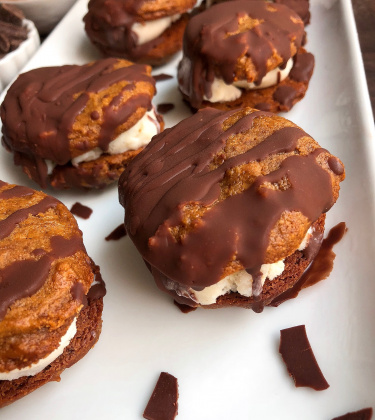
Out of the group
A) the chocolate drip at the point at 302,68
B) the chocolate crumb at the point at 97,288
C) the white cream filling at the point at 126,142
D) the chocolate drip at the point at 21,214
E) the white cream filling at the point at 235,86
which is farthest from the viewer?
the chocolate drip at the point at 302,68

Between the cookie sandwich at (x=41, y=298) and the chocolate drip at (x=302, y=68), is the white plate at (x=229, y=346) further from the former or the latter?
the chocolate drip at (x=302, y=68)

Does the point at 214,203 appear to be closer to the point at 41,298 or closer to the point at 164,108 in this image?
the point at 41,298

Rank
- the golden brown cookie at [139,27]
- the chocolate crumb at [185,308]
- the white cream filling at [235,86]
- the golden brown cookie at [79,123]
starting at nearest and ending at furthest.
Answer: the chocolate crumb at [185,308], the golden brown cookie at [79,123], the white cream filling at [235,86], the golden brown cookie at [139,27]

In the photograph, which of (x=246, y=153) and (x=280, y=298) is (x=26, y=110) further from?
(x=280, y=298)

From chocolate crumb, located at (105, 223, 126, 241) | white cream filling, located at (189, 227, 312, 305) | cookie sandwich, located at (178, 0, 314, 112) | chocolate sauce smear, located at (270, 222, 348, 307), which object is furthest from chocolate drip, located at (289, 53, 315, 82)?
chocolate crumb, located at (105, 223, 126, 241)

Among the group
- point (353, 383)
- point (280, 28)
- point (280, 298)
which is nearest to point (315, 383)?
point (353, 383)

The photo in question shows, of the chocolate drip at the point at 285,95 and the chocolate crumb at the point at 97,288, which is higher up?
the chocolate crumb at the point at 97,288

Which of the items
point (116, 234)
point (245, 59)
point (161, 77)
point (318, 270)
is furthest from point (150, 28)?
point (318, 270)

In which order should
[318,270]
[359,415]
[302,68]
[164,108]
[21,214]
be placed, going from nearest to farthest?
[359,415], [21,214], [318,270], [302,68], [164,108]

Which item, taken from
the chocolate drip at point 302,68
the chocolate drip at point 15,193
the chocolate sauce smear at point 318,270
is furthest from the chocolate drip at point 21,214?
the chocolate drip at point 302,68
